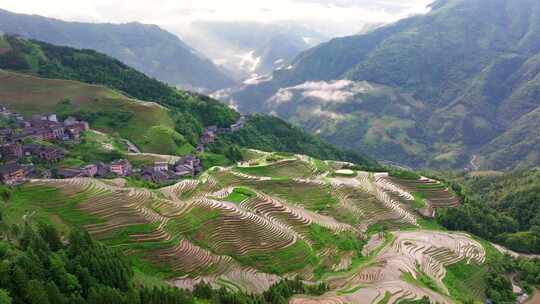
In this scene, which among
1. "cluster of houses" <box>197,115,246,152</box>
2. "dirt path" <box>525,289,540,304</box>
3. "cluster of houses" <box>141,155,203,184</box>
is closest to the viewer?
"dirt path" <box>525,289,540,304</box>

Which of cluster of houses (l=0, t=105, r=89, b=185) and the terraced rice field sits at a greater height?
cluster of houses (l=0, t=105, r=89, b=185)

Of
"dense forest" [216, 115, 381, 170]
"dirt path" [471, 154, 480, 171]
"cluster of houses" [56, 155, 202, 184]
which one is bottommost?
"dirt path" [471, 154, 480, 171]

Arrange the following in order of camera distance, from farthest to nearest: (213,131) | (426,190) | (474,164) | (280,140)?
(474,164)
(280,140)
(213,131)
(426,190)

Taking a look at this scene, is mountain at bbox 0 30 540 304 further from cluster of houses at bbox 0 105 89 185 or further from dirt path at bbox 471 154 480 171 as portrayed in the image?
dirt path at bbox 471 154 480 171

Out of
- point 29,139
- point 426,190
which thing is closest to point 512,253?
point 426,190

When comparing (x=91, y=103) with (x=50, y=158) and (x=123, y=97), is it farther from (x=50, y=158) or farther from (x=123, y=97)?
(x=50, y=158)

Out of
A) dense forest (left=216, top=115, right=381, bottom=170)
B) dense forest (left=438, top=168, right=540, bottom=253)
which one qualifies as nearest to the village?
dense forest (left=216, top=115, right=381, bottom=170)

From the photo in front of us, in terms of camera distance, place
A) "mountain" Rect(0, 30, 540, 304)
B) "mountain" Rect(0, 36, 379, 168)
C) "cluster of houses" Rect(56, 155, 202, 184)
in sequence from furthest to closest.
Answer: "mountain" Rect(0, 36, 379, 168), "cluster of houses" Rect(56, 155, 202, 184), "mountain" Rect(0, 30, 540, 304)
